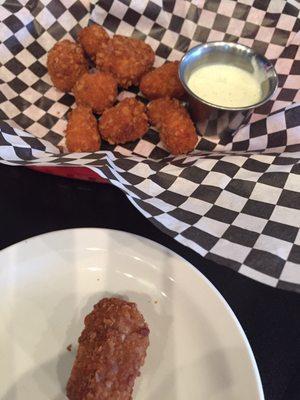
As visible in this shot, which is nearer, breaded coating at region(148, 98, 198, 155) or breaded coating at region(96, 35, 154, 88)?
breaded coating at region(148, 98, 198, 155)

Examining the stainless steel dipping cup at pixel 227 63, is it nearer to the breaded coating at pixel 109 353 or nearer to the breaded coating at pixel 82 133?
the breaded coating at pixel 82 133

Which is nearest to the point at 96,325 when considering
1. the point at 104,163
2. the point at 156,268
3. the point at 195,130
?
the point at 156,268

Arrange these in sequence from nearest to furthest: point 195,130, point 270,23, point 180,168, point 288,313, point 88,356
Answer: point 88,356, point 288,313, point 180,168, point 195,130, point 270,23

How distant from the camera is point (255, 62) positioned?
1.87m

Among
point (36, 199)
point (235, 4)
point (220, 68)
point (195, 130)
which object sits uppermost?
point (235, 4)

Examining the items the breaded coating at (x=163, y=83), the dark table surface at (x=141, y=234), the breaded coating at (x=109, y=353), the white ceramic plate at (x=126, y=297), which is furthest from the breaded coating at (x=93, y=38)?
the breaded coating at (x=109, y=353)

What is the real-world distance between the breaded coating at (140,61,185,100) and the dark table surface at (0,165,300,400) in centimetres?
52

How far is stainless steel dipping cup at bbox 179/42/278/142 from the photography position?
1.73m

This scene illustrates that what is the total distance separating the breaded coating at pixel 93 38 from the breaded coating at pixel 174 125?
1.25 ft

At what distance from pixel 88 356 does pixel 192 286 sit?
0.34 meters

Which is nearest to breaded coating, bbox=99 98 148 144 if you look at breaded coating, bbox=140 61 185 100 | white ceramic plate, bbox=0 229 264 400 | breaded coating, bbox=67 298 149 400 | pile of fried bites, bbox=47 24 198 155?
pile of fried bites, bbox=47 24 198 155

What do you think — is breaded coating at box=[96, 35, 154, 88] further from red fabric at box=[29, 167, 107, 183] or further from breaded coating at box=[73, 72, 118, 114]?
red fabric at box=[29, 167, 107, 183]

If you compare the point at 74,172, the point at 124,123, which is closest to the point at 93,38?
the point at 124,123

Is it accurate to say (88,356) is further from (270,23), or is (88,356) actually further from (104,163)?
(270,23)
